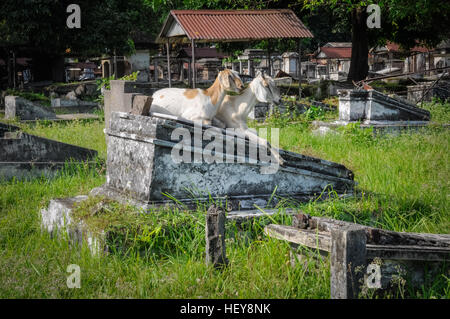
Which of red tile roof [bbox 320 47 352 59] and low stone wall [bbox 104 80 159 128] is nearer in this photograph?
low stone wall [bbox 104 80 159 128]

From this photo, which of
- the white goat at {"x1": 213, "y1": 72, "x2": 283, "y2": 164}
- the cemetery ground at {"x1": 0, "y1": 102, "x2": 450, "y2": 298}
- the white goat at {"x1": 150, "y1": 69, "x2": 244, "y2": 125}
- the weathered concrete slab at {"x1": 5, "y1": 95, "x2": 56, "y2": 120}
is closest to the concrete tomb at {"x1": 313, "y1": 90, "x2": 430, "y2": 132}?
the cemetery ground at {"x1": 0, "y1": 102, "x2": 450, "y2": 298}

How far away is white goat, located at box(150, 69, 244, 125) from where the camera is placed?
5.09 metres

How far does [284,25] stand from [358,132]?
8323 mm

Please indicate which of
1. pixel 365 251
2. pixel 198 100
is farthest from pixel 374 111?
pixel 365 251

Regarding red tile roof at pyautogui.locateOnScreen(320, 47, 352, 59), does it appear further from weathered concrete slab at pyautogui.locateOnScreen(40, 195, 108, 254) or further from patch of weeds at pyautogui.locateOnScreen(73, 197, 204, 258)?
patch of weeds at pyautogui.locateOnScreen(73, 197, 204, 258)

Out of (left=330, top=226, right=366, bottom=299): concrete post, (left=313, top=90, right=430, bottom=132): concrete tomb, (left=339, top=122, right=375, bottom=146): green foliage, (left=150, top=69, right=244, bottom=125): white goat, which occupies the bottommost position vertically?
(left=330, top=226, right=366, bottom=299): concrete post

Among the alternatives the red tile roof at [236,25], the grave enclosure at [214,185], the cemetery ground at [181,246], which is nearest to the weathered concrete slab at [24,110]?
the red tile roof at [236,25]

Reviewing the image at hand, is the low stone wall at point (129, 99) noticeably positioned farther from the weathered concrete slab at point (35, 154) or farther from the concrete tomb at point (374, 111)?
the concrete tomb at point (374, 111)

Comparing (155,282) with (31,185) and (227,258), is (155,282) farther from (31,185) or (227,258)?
(31,185)

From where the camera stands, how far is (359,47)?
20.2 metres

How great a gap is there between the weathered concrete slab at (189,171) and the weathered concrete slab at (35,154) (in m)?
2.44

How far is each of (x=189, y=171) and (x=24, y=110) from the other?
36.9 feet

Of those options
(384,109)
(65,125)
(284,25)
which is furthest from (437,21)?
(65,125)

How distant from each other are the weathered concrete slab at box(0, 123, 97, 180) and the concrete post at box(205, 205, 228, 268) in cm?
441
